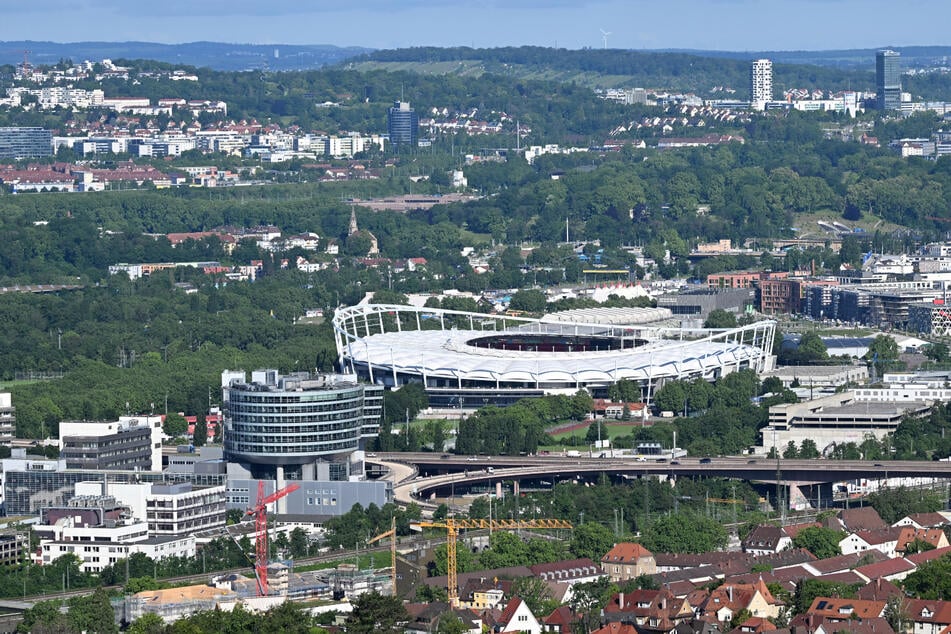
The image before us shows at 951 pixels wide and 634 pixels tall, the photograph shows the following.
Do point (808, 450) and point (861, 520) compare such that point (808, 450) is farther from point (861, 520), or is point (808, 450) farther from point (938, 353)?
point (938, 353)

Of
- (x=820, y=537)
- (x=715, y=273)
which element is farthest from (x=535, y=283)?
(x=820, y=537)

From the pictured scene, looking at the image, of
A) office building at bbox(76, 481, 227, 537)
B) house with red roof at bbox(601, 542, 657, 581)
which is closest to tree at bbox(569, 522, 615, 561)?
house with red roof at bbox(601, 542, 657, 581)

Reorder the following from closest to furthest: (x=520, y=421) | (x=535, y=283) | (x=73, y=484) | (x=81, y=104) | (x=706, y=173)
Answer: (x=73, y=484)
(x=520, y=421)
(x=535, y=283)
(x=706, y=173)
(x=81, y=104)

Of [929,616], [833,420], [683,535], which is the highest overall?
[929,616]

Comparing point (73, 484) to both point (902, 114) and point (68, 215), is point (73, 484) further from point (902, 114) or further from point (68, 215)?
point (902, 114)

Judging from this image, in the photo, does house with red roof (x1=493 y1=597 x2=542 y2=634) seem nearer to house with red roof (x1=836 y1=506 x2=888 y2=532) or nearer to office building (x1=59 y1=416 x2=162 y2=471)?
house with red roof (x1=836 y1=506 x2=888 y2=532)

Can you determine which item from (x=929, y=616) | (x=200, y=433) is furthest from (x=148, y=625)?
(x=200, y=433)

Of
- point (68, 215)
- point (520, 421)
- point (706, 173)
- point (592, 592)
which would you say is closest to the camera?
point (592, 592)
